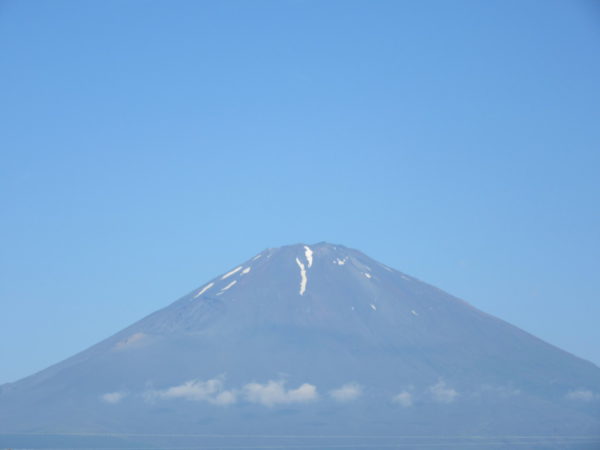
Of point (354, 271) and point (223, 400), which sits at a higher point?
point (354, 271)

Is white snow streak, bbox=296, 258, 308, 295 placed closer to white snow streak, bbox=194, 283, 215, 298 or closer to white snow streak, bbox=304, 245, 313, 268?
white snow streak, bbox=304, 245, 313, 268

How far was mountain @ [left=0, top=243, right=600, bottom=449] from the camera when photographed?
13012 cm

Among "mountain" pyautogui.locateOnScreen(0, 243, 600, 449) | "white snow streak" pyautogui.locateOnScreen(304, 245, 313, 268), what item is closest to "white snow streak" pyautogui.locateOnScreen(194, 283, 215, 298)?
"mountain" pyautogui.locateOnScreen(0, 243, 600, 449)

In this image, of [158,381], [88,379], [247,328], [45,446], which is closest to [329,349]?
[247,328]

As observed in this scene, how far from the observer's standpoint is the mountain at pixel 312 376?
130 m

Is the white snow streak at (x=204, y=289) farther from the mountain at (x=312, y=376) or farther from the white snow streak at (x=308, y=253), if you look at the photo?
the white snow streak at (x=308, y=253)

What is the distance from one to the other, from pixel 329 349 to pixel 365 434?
69.2ft

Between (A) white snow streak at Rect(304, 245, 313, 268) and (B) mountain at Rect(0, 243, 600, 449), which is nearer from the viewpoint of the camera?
(B) mountain at Rect(0, 243, 600, 449)

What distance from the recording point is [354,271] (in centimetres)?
16050

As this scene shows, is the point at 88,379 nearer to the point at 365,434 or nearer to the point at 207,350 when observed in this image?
the point at 207,350

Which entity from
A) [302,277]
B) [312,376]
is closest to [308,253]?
[302,277]

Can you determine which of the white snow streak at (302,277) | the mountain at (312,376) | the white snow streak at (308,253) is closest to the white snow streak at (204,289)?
the mountain at (312,376)

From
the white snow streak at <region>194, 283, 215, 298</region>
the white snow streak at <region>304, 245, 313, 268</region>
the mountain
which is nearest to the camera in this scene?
the mountain

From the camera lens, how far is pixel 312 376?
5699 inches
